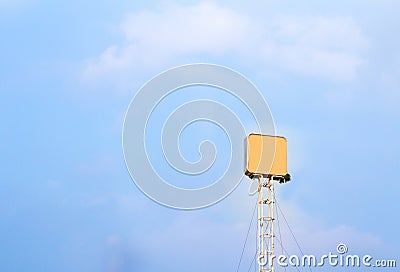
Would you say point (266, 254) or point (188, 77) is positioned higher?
point (188, 77)

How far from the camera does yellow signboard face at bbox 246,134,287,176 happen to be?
33188 mm

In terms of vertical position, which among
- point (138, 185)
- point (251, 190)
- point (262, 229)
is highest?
point (251, 190)

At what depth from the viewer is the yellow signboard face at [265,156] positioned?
33.2 metres

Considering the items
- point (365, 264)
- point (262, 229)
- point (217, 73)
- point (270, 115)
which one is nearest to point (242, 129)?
point (270, 115)

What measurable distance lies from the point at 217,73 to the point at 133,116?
489cm

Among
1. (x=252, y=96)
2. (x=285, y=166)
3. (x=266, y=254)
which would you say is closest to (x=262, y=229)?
(x=266, y=254)

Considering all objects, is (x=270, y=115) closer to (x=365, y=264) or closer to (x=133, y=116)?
(x=133, y=116)

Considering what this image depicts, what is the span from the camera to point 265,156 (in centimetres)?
3378

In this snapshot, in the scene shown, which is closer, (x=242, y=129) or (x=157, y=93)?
(x=157, y=93)

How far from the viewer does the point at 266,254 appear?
33.4 m

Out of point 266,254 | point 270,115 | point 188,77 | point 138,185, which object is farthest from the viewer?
point 266,254

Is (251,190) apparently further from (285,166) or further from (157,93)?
(157,93)

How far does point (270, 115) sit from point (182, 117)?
16.7 feet

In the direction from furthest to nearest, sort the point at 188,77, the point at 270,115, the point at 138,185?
the point at 270,115
the point at 188,77
the point at 138,185
